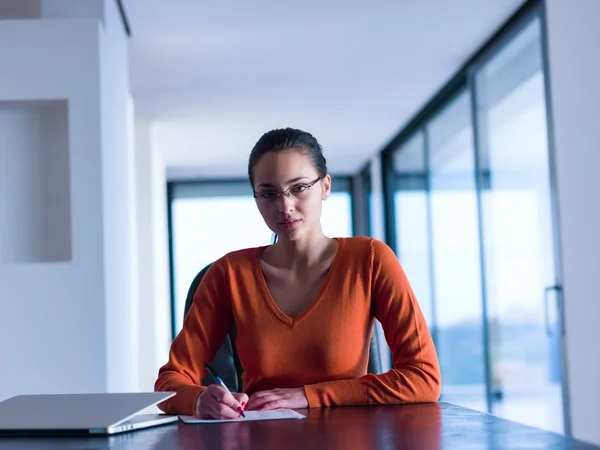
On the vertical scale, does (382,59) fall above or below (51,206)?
above

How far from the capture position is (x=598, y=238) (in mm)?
3303

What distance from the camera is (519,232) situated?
14.5 feet

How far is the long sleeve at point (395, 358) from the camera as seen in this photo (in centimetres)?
160

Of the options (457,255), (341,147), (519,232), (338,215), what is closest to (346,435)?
Result: (519,232)

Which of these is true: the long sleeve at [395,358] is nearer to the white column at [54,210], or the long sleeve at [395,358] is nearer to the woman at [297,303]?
the woman at [297,303]

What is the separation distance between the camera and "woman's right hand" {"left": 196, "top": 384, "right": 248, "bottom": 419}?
1.44 m

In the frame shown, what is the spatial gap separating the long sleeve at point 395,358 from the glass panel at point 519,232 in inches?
92.8

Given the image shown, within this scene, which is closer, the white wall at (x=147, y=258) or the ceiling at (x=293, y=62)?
the ceiling at (x=293, y=62)

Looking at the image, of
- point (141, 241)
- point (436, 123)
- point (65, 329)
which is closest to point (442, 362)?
point (436, 123)

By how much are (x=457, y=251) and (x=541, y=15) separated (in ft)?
7.78

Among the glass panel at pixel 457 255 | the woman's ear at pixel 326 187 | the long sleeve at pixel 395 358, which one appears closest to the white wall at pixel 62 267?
the woman's ear at pixel 326 187

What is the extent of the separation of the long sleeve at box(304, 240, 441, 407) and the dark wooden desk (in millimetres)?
154

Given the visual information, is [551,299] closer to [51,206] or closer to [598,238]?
[598,238]

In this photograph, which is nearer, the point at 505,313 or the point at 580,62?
the point at 580,62
